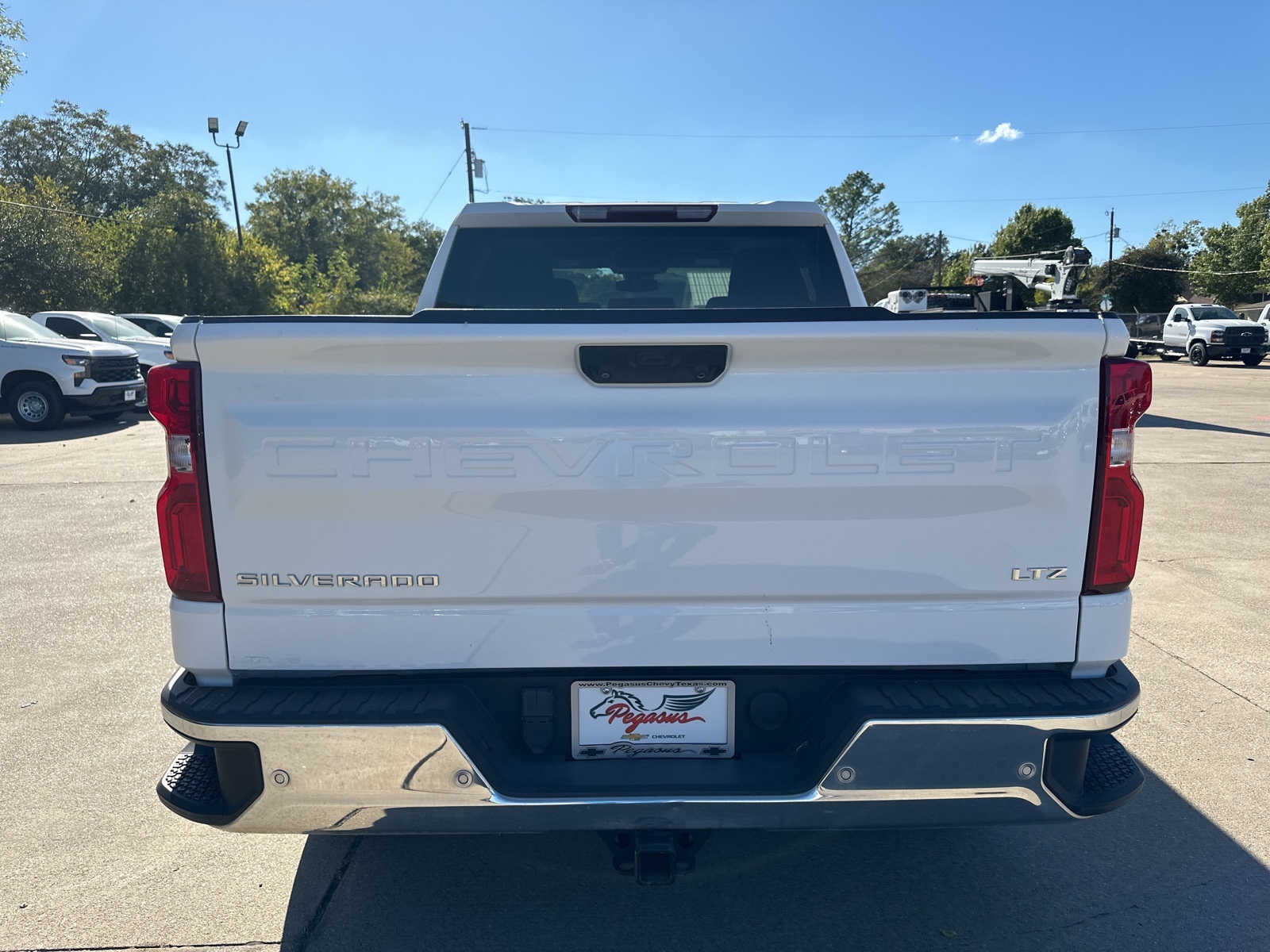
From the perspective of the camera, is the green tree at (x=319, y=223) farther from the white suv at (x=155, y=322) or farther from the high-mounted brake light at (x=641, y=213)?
the high-mounted brake light at (x=641, y=213)

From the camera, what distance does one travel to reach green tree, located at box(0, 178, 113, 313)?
25.9 meters

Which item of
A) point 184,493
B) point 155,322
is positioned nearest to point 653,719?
point 184,493

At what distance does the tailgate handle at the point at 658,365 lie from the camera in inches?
80.4

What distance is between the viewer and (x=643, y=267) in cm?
378

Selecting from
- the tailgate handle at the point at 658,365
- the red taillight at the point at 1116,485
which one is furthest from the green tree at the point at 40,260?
the red taillight at the point at 1116,485

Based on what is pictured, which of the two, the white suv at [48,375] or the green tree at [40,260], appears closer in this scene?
the white suv at [48,375]

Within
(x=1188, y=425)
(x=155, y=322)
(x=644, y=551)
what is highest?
(x=155, y=322)

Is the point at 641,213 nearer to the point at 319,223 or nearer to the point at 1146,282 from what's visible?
the point at 1146,282

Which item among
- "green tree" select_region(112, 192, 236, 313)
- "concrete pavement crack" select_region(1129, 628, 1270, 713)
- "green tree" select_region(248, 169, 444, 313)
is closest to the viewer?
"concrete pavement crack" select_region(1129, 628, 1270, 713)

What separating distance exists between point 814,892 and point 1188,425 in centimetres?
1483

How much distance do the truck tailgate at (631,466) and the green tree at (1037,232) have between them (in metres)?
79.3

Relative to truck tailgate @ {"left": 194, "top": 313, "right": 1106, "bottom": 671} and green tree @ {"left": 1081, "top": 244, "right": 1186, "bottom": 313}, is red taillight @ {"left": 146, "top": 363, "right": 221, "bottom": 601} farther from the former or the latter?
green tree @ {"left": 1081, "top": 244, "right": 1186, "bottom": 313}

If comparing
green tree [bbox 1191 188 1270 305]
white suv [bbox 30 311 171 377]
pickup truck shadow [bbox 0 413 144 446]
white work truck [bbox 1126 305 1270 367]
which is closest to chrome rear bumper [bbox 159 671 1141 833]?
pickup truck shadow [bbox 0 413 144 446]

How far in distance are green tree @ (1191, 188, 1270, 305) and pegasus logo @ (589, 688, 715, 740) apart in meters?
56.5
